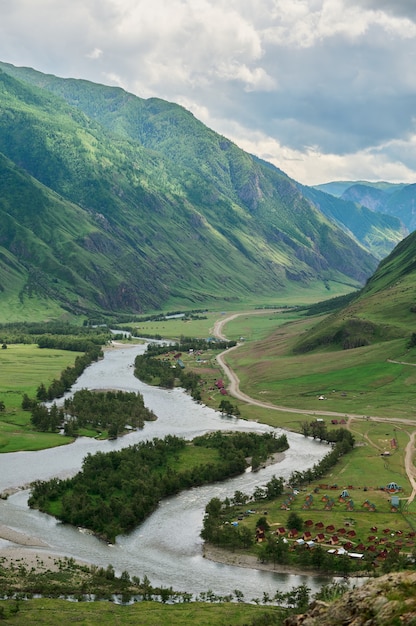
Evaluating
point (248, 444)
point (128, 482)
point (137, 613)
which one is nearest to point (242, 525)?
point (128, 482)

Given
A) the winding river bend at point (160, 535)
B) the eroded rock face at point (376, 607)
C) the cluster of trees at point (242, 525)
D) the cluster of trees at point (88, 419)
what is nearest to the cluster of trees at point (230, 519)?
the cluster of trees at point (242, 525)

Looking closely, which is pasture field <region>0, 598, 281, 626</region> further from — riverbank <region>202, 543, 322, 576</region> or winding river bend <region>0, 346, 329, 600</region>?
riverbank <region>202, 543, 322, 576</region>

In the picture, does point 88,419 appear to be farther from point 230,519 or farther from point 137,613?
point 137,613

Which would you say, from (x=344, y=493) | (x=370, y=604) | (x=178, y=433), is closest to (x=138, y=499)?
(x=344, y=493)

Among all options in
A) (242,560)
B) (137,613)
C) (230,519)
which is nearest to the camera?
(137,613)

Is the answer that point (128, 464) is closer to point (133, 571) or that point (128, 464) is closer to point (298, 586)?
point (133, 571)

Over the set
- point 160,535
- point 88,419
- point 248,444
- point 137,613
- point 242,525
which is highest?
point 248,444

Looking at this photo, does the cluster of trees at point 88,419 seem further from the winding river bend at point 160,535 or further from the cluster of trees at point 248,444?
the cluster of trees at point 248,444
